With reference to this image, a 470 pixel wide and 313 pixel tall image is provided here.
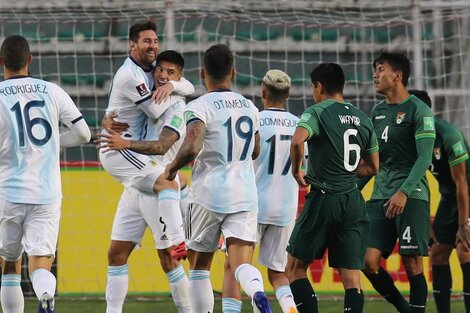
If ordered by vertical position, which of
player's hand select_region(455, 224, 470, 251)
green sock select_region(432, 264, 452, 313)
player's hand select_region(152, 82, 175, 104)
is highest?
player's hand select_region(152, 82, 175, 104)

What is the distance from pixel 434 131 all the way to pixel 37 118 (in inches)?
114

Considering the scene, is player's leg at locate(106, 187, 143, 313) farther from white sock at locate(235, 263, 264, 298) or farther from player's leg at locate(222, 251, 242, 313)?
white sock at locate(235, 263, 264, 298)

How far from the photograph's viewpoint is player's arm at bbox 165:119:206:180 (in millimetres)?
7691

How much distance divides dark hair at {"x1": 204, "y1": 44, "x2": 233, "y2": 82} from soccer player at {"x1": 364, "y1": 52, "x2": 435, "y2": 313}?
1502 mm

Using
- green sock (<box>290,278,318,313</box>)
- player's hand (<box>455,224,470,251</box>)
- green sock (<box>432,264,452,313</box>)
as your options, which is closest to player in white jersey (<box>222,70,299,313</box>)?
green sock (<box>290,278,318,313</box>)

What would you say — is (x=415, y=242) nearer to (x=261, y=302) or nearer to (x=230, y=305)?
(x=230, y=305)

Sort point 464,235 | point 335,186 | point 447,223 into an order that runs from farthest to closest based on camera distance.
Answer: point 447,223 < point 464,235 < point 335,186

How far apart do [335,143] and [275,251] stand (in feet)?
4.02

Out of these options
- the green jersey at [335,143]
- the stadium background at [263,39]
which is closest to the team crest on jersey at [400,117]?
the green jersey at [335,143]

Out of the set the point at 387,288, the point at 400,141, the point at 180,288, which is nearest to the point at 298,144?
the point at 400,141

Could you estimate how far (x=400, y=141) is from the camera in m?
8.81

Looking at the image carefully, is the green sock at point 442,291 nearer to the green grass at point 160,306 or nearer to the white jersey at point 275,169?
the green grass at point 160,306

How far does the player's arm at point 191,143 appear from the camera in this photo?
25.2 ft

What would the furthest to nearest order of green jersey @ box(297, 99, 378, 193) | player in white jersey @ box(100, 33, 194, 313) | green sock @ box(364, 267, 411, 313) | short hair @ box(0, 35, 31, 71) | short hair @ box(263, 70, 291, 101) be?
green sock @ box(364, 267, 411, 313)
player in white jersey @ box(100, 33, 194, 313)
short hair @ box(263, 70, 291, 101)
green jersey @ box(297, 99, 378, 193)
short hair @ box(0, 35, 31, 71)
